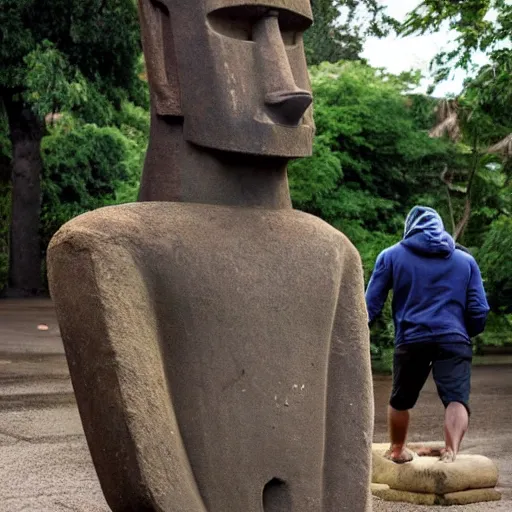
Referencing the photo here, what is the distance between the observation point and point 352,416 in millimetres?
3799

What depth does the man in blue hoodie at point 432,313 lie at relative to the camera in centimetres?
697

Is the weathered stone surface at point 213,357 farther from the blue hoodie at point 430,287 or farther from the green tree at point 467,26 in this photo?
the green tree at point 467,26

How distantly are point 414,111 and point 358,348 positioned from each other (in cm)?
1451

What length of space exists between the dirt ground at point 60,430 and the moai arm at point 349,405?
3.17 metres

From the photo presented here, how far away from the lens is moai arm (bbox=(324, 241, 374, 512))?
12.2 ft

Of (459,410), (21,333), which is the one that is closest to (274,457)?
(459,410)

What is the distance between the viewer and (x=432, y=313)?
6953 millimetres

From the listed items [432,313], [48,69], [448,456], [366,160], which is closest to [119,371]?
[432,313]

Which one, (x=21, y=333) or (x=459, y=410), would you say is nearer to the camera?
(x=459, y=410)

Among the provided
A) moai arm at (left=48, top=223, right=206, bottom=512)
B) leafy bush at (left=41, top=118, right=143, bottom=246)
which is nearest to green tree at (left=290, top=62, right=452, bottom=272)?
leafy bush at (left=41, top=118, right=143, bottom=246)

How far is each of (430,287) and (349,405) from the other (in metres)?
3.27

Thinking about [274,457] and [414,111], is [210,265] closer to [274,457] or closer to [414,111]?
[274,457]

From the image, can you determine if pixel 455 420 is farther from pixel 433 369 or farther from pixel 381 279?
pixel 381 279

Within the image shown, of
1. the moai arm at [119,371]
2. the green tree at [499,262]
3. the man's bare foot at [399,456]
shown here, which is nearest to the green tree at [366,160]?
the green tree at [499,262]
